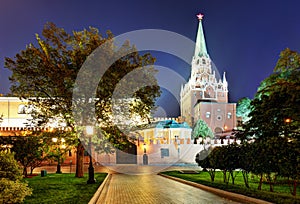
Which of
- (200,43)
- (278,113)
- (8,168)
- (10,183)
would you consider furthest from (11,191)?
(200,43)

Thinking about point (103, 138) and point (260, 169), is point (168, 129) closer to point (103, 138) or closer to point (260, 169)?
point (103, 138)

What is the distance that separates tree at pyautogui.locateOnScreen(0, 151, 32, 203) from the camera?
9.06m

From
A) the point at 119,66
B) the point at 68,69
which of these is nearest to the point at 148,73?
the point at 119,66

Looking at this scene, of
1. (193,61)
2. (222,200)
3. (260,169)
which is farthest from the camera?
(193,61)

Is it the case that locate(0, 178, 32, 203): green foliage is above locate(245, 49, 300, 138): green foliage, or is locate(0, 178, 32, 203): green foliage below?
below

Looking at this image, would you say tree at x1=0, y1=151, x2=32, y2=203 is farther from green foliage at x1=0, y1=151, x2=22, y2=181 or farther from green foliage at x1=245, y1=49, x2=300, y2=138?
green foliage at x1=245, y1=49, x2=300, y2=138

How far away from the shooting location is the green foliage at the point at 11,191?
9006 millimetres

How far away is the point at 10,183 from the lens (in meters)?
9.25

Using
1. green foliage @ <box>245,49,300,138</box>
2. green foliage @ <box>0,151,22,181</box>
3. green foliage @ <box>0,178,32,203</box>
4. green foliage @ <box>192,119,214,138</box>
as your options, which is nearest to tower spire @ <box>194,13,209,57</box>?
green foliage @ <box>192,119,214,138</box>

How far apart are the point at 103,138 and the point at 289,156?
1285 cm

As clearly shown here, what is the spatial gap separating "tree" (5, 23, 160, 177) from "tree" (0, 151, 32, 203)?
34.0ft

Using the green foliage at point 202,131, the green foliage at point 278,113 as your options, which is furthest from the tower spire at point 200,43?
the green foliage at point 278,113

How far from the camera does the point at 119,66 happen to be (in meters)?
20.3

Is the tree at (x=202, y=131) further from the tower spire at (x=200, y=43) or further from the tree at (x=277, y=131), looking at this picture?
the tree at (x=277, y=131)
